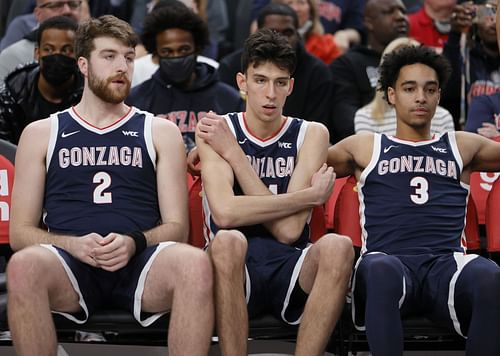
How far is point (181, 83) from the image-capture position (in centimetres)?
615

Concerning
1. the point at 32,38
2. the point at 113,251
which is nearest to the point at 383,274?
the point at 113,251

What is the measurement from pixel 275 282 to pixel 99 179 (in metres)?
0.87

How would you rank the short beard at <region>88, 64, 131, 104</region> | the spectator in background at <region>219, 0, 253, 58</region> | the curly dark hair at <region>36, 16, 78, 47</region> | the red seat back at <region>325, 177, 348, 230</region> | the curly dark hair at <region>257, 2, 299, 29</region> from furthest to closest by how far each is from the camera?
1. the spectator in background at <region>219, 0, 253, 58</region>
2. the curly dark hair at <region>257, 2, 299, 29</region>
3. the curly dark hair at <region>36, 16, 78, 47</region>
4. the red seat back at <region>325, 177, 348, 230</region>
5. the short beard at <region>88, 64, 131, 104</region>

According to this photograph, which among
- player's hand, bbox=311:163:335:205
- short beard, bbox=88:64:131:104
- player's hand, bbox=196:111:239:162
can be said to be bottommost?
player's hand, bbox=311:163:335:205

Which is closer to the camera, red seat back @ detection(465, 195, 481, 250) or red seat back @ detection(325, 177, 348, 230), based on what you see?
red seat back @ detection(465, 195, 481, 250)

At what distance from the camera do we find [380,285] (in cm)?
405

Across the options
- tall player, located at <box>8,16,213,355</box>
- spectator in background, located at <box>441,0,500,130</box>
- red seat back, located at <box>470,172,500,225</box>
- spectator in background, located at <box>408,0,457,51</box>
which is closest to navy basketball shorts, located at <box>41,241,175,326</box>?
tall player, located at <box>8,16,213,355</box>

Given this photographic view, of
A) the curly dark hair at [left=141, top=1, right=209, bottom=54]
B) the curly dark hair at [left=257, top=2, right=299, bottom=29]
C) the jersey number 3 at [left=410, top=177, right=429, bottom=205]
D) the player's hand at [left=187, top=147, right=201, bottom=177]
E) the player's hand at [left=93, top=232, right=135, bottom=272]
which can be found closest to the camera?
the player's hand at [left=93, top=232, right=135, bottom=272]

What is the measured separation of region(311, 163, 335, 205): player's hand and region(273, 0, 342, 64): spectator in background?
312 cm

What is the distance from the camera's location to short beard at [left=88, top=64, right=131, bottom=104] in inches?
175

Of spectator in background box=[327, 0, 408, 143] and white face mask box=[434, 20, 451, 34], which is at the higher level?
white face mask box=[434, 20, 451, 34]

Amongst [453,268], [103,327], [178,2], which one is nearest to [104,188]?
[103,327]

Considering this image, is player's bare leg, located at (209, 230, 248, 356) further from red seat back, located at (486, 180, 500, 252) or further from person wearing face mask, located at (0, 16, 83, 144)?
person wearing face mask, located at (0, 16, 83, 144)

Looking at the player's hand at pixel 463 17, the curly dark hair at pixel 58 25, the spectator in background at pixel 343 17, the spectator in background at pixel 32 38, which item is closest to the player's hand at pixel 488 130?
the player's hand at pixel 463 17
